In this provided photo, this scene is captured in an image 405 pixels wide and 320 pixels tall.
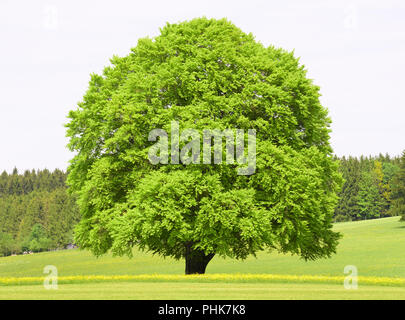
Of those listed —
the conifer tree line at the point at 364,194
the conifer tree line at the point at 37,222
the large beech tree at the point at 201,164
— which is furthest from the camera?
the conifer tree line at the point at 364,194

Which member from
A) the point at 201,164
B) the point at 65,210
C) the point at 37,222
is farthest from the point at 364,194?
the point at 201,164

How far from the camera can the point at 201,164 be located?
26922 mm

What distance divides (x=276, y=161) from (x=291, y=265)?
26.0 metres

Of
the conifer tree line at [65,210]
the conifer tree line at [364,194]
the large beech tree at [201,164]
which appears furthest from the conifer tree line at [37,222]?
the large beech tree at [201,164]

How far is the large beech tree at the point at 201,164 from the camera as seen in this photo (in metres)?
26.2

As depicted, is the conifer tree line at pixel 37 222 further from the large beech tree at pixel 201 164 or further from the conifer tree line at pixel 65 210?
the large beech tree at pixel 201 164

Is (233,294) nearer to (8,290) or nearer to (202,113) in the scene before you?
(8,290)

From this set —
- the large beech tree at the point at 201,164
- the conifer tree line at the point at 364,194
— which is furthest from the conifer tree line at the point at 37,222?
the large beech tree at the point at 201,164

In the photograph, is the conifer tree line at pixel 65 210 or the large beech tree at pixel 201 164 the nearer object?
the large beech tree at pixel 201 164

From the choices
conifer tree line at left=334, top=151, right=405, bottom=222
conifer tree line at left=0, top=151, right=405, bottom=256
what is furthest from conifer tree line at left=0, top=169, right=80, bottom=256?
conifer tree line at left=334, top=151, right=405, bottom=222

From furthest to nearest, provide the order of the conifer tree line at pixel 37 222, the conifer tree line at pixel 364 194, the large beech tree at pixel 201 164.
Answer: the conifer tree line at pixel 364 194
the conifer tree line at pixel 37 222
the large beech tree at pixel 201 164

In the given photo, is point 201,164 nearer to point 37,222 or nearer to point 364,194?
point 364,194

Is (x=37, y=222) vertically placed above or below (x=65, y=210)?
below

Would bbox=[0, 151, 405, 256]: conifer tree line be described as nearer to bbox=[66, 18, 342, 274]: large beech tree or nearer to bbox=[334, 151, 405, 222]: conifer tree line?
bbox=[334, 151, 405, 222]: conifer tree line
